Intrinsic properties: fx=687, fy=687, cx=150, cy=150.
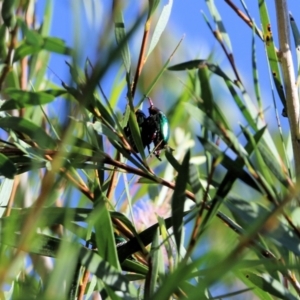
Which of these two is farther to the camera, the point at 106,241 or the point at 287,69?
the point at 287,69

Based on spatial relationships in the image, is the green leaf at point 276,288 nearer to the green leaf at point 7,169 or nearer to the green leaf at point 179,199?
the green leaf at point 179,199

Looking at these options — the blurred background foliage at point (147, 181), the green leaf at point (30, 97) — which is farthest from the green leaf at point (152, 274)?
the green leaf at point (30, 97)

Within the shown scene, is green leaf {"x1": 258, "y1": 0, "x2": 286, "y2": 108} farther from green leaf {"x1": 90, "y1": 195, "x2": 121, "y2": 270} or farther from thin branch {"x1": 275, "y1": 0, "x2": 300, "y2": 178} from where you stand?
green leaf {"x1": 90, "y1": 195, "x2": 121, "y2": 270}

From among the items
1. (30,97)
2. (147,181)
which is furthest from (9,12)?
(147,181)

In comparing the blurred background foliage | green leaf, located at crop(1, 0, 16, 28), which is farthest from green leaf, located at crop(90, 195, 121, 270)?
green leaf, located at crop(1, 0, 16, 28)

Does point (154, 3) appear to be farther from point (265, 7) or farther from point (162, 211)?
point (162, 211)

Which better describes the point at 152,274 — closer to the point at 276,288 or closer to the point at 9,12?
the point at 276,288

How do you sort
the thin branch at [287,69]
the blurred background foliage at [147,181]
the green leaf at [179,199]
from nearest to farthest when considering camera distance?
the blurred background foliage at [147,181], the green leaf at [179,199], the thin branch at [287,69]

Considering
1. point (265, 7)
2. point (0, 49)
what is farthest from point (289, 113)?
point (0, 49)
